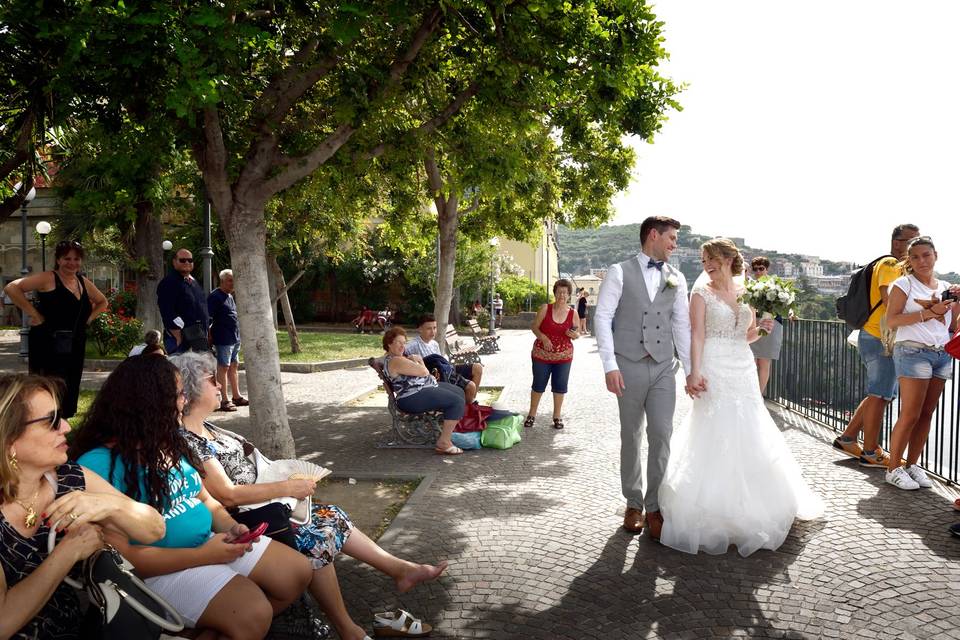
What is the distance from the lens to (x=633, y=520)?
516 cm

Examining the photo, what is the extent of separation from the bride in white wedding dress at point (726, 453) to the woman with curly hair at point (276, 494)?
187 centimetres

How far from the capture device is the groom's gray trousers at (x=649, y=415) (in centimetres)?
510

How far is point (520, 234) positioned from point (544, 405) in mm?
5836

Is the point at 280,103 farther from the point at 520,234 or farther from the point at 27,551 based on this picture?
the point at 520,234

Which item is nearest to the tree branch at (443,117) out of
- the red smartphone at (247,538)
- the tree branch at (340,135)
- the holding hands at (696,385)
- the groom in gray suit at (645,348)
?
the tree branch at (340,135)

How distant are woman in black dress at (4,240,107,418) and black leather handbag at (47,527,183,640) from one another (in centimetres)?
483

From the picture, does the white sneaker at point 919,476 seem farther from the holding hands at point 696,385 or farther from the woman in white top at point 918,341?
the holding hands at point 696,385

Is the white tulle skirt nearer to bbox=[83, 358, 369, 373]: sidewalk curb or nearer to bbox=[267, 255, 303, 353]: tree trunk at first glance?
bbox=[83, 358, 369, 373]: sidewalk curb

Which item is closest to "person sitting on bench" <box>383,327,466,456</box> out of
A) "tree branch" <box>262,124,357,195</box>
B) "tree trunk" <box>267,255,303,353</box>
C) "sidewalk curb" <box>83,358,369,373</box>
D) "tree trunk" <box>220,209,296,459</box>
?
"tree trunk" <box>220,209,296,459</box>

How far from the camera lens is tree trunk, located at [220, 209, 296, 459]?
22.2 feet

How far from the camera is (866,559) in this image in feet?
14.9

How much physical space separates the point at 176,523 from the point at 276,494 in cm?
54

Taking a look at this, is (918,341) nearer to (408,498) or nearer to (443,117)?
(408,498)

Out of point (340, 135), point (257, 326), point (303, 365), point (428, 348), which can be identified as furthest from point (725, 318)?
point (303, 365)
